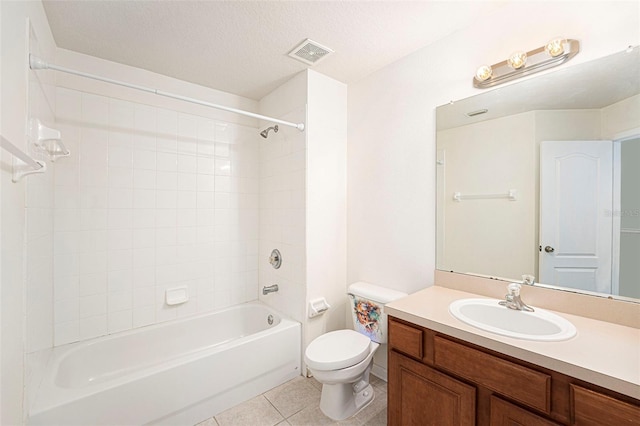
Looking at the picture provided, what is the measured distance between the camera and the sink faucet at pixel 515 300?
1317 mm

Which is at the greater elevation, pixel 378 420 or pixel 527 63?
pixel 527 63

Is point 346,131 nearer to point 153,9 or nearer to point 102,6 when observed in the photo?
point 153,9

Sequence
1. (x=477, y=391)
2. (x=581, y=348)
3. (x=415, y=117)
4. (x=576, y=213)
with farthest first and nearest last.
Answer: (x=415, y=117) < (x=576, y=213) < (x=477, y=391) < (x=581, y=348)

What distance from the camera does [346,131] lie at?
2420 mm

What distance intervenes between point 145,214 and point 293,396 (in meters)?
1.79

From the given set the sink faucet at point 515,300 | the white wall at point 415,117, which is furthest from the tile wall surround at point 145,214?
the sink faucet at point 515,300

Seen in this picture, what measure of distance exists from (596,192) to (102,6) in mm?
2671

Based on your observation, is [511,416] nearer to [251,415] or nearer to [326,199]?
[251,415]

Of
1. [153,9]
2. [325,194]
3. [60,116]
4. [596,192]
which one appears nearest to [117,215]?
[60,116]

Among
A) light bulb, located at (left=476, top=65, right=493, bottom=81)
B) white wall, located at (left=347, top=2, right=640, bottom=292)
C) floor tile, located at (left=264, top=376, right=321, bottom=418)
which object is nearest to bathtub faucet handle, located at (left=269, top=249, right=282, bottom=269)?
white wall, located at (left=347, top=2, right=640, bottom=292)

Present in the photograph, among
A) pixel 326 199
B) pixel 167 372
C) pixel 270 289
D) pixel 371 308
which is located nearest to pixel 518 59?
pixel 326 199

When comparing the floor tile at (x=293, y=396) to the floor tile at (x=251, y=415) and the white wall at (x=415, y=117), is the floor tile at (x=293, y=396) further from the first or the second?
the white wall at (x=415, y=117)

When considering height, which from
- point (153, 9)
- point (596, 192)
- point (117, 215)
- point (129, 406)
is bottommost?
point (129, 406)

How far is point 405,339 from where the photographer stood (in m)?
1.35
